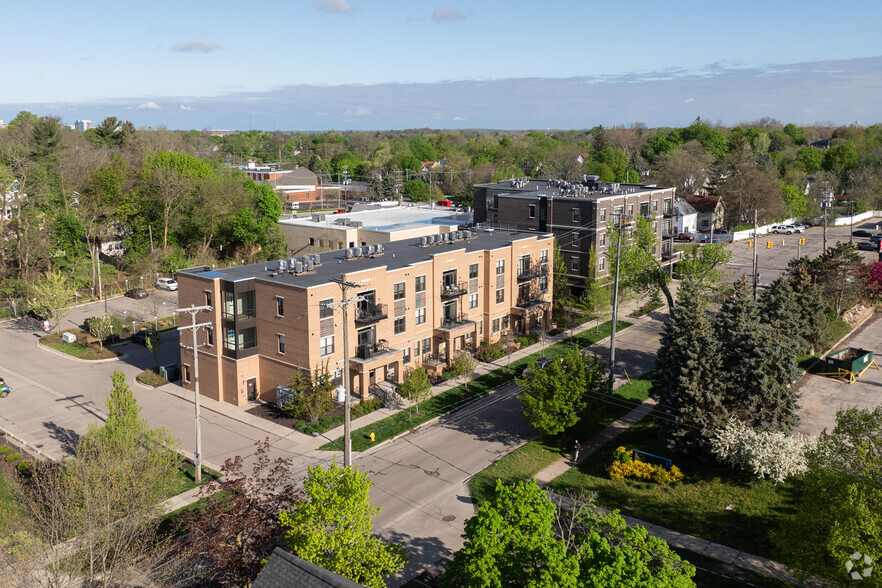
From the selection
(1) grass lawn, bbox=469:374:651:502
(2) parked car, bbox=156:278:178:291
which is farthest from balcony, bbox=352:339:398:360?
(2) parked car, bbox=156:278:178:291

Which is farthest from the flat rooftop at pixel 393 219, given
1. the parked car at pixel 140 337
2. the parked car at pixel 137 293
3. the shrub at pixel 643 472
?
the shrub at pixel 643 472

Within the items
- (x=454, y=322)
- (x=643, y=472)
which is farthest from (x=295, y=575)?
(x=454, y=322)

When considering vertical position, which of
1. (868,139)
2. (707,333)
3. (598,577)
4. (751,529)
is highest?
(868,139)

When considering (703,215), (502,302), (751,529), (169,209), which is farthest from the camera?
(703,215)

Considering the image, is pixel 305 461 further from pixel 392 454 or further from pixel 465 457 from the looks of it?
pixel 465 457

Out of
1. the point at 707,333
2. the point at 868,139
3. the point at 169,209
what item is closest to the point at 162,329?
the point at 169,209

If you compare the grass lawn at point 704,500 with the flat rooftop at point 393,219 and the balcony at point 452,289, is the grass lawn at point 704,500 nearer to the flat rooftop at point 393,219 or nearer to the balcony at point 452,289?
the balcony at point 452,289

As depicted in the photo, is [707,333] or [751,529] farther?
[707,333]

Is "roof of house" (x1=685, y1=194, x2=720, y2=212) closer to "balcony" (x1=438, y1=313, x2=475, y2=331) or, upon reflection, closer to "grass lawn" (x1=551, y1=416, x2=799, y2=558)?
"balcony" (x1=438, y1=313, x2=475, y2=331)
